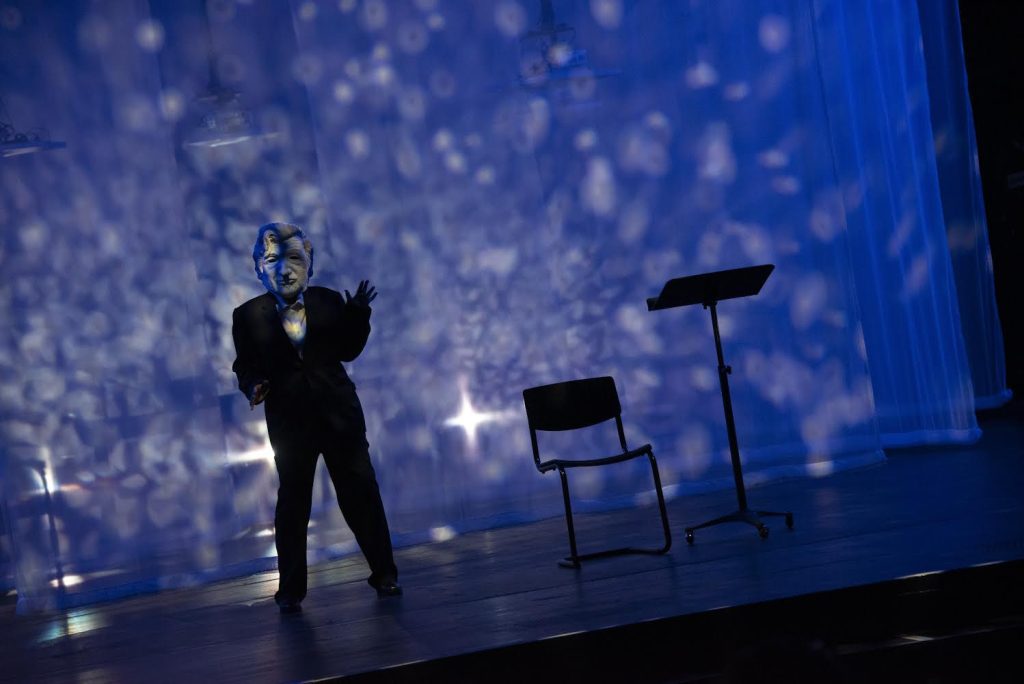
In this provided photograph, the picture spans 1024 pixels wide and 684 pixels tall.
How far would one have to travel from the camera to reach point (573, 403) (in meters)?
4.89

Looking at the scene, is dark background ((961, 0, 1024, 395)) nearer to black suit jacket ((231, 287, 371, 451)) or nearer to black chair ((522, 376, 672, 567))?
black chair ((522, 376, 672, 567))

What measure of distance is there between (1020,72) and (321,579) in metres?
5.56

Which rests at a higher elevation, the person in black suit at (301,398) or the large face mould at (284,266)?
the large face mould at (284,266)

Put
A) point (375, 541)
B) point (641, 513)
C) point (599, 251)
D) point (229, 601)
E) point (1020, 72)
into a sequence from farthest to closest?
point (1020, 72) → point (599, 251) → point (641, 513) → point (229, 601) → point (375, 541)

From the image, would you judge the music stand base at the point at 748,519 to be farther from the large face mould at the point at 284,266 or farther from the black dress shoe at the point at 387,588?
the large face mould at the point at 284,266

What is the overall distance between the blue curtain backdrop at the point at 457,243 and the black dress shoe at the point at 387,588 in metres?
1.46

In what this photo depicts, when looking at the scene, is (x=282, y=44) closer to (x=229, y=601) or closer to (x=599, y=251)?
(x=599, y=251)

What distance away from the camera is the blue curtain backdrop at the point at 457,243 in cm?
576

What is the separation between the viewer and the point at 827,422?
21.1 feet

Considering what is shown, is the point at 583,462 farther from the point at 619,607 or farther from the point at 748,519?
the point at 619,607

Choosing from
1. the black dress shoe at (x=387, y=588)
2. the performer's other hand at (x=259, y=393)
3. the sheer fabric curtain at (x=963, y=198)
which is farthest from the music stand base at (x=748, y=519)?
the sheer fabric curtain at (x=963, y=198)

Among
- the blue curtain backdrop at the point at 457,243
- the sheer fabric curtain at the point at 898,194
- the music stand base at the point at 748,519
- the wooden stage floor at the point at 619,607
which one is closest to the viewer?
the wooden stage floor at the point at 619,607

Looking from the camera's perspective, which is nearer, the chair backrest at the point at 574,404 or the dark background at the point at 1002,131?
the chair backrest at the point at 574,404

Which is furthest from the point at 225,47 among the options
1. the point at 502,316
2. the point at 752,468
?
the point at 752,468
